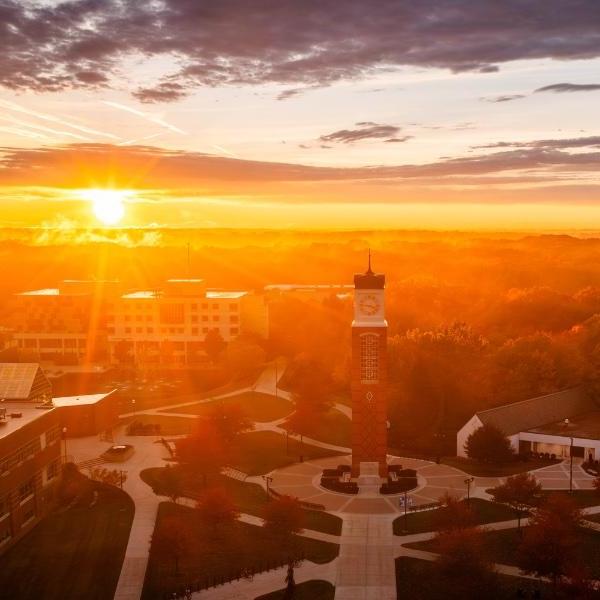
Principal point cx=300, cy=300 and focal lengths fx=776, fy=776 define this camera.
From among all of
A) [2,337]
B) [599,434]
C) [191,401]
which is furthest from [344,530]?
[2,337]

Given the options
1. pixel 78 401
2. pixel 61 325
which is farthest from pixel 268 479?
pixel 61 325

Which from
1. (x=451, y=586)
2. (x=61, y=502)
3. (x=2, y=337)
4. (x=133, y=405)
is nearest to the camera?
(x=451, y=586)

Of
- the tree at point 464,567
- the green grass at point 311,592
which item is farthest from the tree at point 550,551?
the green grass at point 311,592

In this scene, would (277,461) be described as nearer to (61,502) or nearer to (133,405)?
(61,502)

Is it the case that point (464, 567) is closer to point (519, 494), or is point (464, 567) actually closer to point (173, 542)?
point (519, 494)

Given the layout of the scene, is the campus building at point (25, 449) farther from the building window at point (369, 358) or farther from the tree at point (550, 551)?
the tree at point (550, 551)

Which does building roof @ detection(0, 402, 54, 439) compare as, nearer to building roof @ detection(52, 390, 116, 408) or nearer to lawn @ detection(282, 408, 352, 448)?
building roof @ detection(52, 390, 116, 408)
